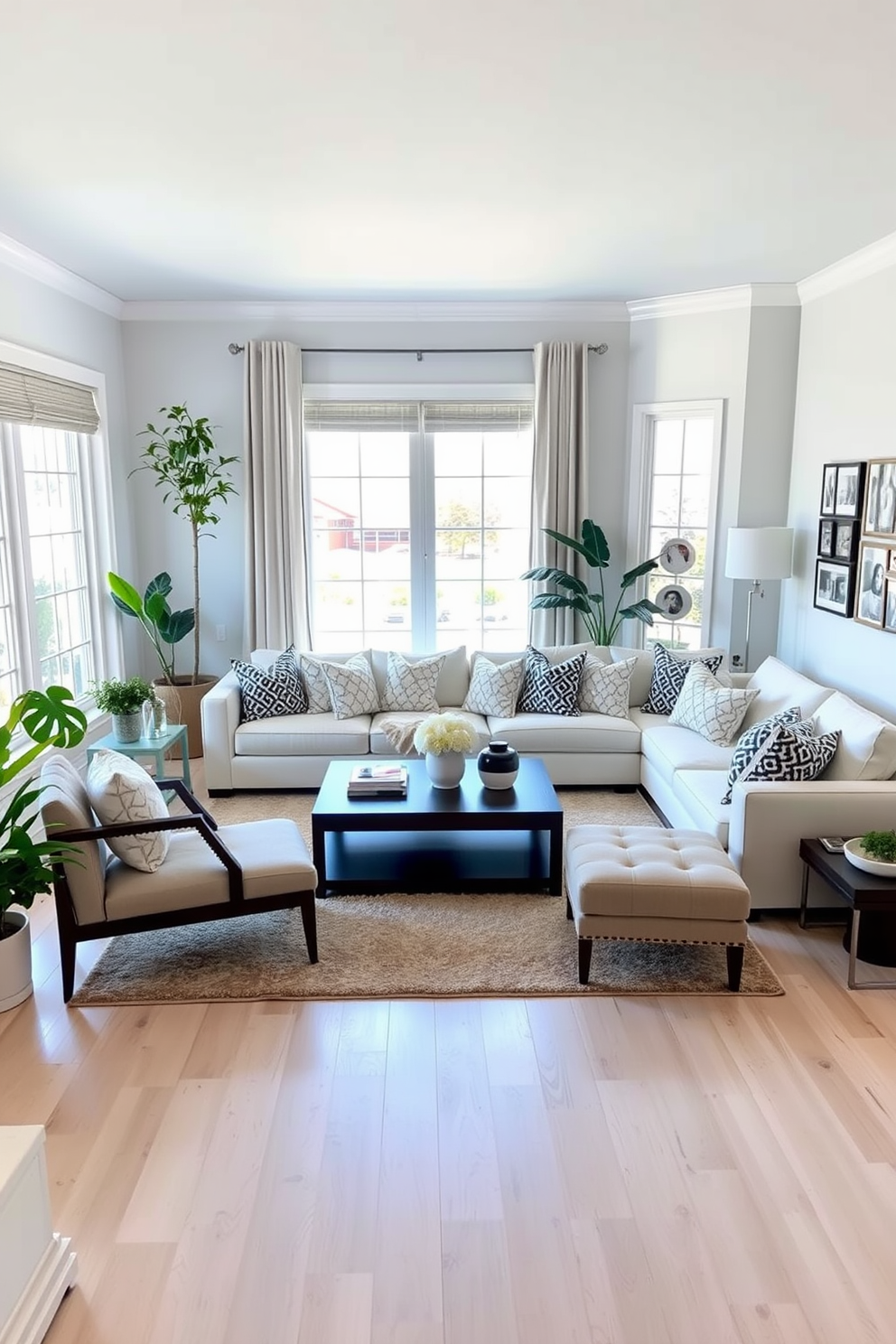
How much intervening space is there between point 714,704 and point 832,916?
1.41 m

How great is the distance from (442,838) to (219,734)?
1.52m

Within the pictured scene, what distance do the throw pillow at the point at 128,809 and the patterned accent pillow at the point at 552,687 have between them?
2688mm

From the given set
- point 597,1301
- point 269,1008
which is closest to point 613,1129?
point 597,1301

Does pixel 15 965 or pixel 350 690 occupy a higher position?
pixel 350 690

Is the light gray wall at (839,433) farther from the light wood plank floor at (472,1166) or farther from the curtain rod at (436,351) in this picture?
the light wood plank floor at (472,1166)

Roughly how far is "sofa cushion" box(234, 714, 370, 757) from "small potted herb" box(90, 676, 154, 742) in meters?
0.61

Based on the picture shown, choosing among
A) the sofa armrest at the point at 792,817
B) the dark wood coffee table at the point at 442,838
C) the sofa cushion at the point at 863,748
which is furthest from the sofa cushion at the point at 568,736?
the sofa armrest at the point at 792,817

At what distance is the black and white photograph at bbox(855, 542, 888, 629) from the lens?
4711mm

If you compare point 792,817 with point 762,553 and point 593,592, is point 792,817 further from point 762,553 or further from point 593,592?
point 593,592

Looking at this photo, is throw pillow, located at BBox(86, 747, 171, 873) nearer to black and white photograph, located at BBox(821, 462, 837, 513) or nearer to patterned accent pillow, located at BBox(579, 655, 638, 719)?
patterned accent pillow, located at BBox(579, 655, 638, 719)

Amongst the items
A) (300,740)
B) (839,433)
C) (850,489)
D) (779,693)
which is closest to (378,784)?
(300,740)

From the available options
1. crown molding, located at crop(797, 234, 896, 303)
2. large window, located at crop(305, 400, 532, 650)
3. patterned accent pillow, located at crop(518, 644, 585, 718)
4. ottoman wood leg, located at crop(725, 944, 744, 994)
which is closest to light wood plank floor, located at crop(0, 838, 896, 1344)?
ottoman wood leg, located at crop(725, 944, 744, 994)

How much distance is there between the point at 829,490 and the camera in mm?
5328

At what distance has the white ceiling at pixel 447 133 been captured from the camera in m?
2.45
